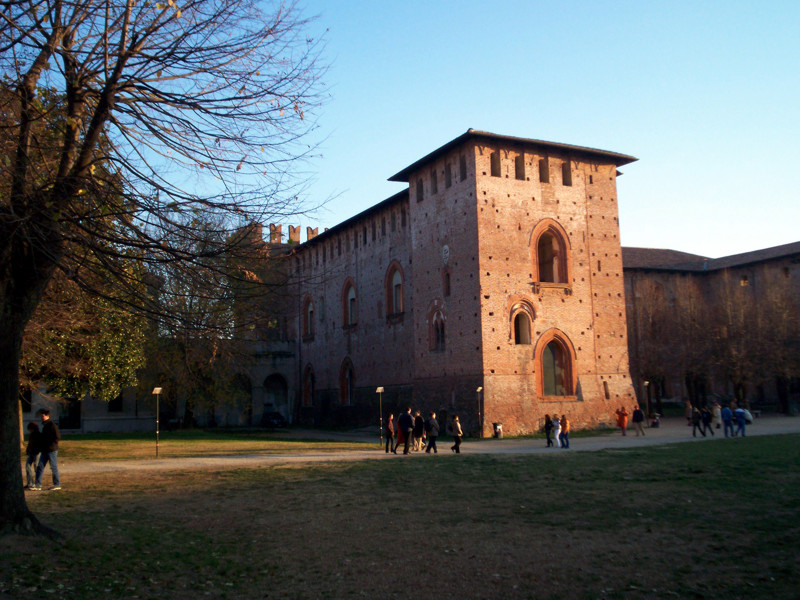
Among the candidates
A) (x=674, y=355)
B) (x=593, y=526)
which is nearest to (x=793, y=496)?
(x=593, y=526)

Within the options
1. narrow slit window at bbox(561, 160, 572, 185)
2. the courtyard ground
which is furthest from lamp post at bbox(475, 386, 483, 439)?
the courtyard ground

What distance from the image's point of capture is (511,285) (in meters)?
30.5

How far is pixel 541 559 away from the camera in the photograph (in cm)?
781

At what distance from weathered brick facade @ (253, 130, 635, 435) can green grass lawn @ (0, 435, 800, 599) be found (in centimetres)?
1451

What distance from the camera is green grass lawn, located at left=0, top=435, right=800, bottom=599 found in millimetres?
6914

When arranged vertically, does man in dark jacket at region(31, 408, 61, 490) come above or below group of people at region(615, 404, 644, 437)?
above

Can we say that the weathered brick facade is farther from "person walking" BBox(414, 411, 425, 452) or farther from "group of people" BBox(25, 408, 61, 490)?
"group of people" BBox(25, 408, 61, 490)

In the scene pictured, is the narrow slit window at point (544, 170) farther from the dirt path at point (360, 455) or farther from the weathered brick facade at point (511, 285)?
the dirt path at point (360, 455)

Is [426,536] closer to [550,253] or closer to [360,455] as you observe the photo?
[360,455]

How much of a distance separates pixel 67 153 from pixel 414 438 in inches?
673

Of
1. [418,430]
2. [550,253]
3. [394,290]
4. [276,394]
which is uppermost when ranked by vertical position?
[550,253]

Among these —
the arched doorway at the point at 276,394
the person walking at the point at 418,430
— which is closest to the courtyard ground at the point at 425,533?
the person walking at the point at 418,430

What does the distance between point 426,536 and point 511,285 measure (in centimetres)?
2212

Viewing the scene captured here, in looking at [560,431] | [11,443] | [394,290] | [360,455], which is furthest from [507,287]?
[11,443]
